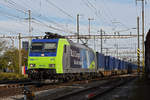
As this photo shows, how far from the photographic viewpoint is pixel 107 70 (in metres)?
40.9

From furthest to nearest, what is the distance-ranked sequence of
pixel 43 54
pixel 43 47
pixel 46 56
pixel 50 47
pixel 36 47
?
1. pixel 36 47
2. pixel 43 47
3. pixel 50 47
4. pixel 43 54
5. pixel 46 56

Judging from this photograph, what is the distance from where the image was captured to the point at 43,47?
19875 millimetres

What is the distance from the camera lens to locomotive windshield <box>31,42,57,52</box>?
19678 mm

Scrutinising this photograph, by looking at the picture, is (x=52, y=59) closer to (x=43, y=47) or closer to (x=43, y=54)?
(x=43, y=54)

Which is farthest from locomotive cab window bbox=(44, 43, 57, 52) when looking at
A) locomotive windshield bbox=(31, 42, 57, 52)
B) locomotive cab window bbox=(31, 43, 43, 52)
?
locomotive cab window bbox=(31, 43, 43, 52)

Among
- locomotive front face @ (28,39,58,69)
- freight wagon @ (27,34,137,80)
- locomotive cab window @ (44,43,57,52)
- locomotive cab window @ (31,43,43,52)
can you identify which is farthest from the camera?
locomotive cab window @ (31,43,43,52)

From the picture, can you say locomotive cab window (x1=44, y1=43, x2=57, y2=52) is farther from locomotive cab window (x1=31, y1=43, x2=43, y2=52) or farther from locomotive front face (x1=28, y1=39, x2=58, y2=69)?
locomotive cab window (x1=31, y1=43, x2=43, y2=52)

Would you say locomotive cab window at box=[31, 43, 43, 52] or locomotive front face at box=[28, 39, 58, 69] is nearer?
locomotive front face at box=[28, 39, 58, 69]

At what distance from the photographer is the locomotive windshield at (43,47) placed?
19.7m

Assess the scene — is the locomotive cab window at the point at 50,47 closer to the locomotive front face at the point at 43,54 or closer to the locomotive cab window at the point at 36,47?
the locomotive front face at the point at 43,54

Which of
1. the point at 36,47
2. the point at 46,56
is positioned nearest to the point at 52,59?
the point at 46,56

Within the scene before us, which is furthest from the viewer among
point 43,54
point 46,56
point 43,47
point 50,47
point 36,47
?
point 36,47

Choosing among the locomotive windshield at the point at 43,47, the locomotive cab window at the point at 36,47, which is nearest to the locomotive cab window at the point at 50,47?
the locomotive windshield at the point at 43,47

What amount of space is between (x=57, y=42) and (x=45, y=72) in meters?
2.40
